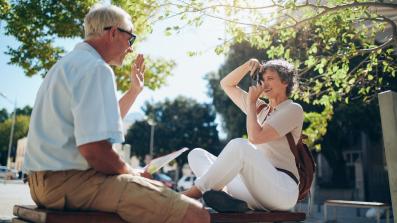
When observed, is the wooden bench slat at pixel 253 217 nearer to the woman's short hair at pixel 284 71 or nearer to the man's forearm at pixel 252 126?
the man's forearm at pixel 252 126

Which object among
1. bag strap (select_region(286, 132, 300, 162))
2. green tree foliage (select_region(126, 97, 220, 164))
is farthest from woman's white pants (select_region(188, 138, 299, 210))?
green tree foliage (select_region(126, 97, 220, 164))

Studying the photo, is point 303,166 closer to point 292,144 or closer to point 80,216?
point 292,144

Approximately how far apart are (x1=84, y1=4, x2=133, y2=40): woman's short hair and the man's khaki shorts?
829mm

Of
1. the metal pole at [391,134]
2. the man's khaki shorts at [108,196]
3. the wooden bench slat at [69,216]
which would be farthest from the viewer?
the metal pole at [391,134]

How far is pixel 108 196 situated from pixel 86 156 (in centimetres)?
26

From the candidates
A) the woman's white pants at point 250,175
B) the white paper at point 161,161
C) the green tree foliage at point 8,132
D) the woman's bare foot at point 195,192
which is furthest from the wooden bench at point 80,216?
the green tree foliage at point 8,132

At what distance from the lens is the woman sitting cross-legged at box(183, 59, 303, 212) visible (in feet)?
8.87

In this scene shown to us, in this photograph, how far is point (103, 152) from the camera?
1.93 m

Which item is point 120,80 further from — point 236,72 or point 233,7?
point 236,72

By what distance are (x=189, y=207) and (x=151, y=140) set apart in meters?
41.7

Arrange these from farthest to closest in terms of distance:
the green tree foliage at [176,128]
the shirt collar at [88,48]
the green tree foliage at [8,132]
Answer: the green tree foliage at [8,132] → the green tree foliage at [176,128] → the shirt collar at [88,48]

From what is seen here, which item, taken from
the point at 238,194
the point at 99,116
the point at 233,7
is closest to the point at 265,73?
the point at 238,194

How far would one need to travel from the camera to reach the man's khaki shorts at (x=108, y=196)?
2014 mm

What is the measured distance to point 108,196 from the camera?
6.64ft
